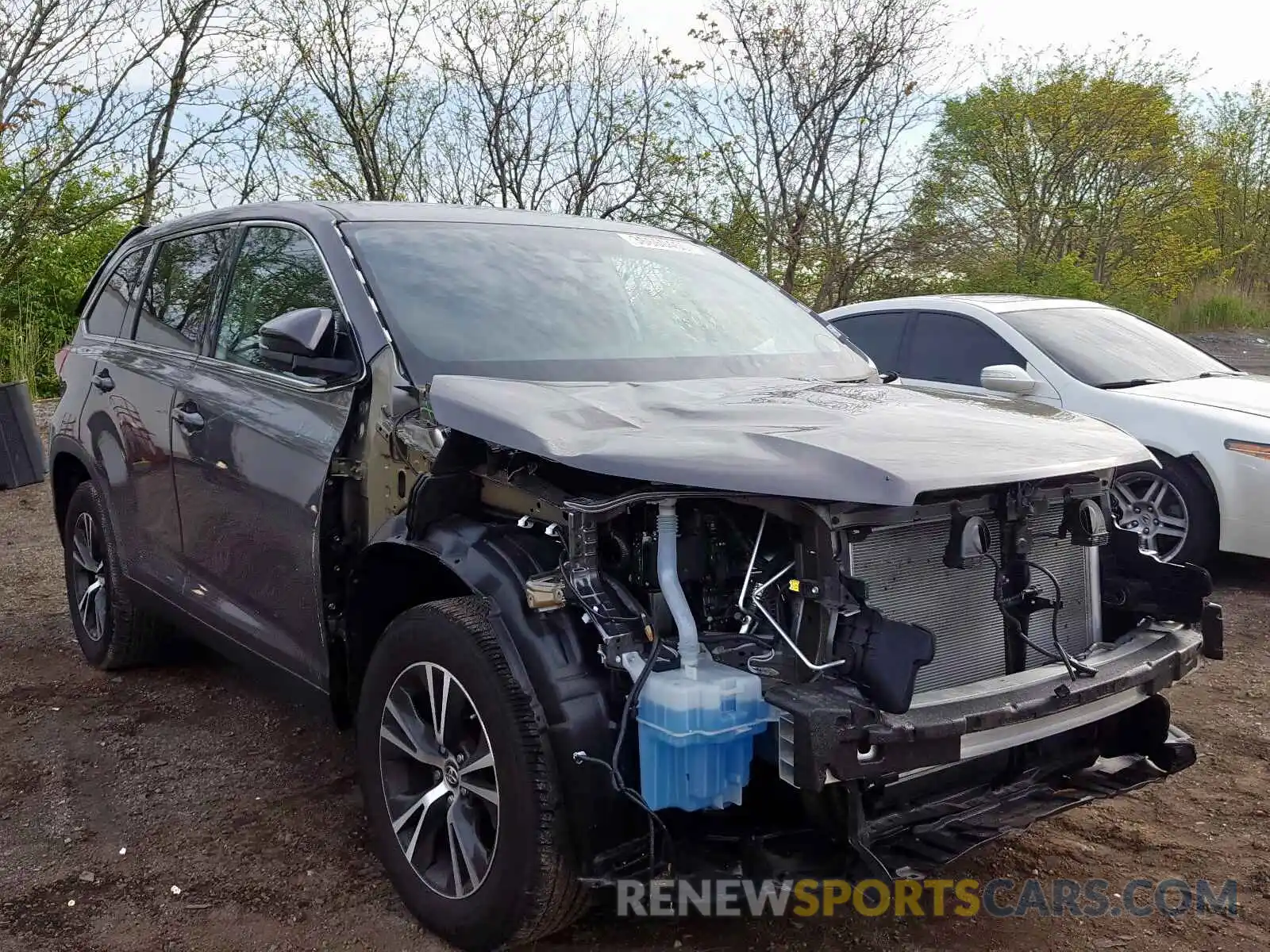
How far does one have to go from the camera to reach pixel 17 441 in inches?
368

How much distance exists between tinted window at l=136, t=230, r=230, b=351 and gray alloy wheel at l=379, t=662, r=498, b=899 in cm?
189

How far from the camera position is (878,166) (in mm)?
13664

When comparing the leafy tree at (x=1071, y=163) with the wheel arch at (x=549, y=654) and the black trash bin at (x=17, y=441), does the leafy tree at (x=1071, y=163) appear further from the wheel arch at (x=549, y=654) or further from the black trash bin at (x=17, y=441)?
the wheel arch at (x=549, y=654)

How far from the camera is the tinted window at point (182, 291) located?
4031 mm

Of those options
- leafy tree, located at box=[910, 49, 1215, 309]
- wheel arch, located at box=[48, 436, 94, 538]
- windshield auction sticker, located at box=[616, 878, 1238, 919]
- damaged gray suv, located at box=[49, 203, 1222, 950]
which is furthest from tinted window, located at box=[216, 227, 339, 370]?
leafy tree, located at box=[910, 49, 1215, 309]

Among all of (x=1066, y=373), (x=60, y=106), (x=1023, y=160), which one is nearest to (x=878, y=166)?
(x=1023, y=160)

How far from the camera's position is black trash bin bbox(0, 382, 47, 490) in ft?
30.1

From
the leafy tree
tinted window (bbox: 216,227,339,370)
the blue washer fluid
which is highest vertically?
the leafy tree

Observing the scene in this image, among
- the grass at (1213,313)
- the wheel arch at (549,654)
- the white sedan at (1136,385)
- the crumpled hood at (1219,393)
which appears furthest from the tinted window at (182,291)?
the grass at (1213,313)

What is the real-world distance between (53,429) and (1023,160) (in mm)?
15843

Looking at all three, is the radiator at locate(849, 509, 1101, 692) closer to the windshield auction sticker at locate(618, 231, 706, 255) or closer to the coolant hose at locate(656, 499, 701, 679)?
the coolant hose at locate(656, 499, 701, 679)

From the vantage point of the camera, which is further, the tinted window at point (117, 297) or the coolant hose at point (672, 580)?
the tinted window at point (117, 297)

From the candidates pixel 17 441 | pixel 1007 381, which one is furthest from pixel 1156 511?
pixel 17 441

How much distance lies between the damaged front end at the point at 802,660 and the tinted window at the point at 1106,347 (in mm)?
3987
